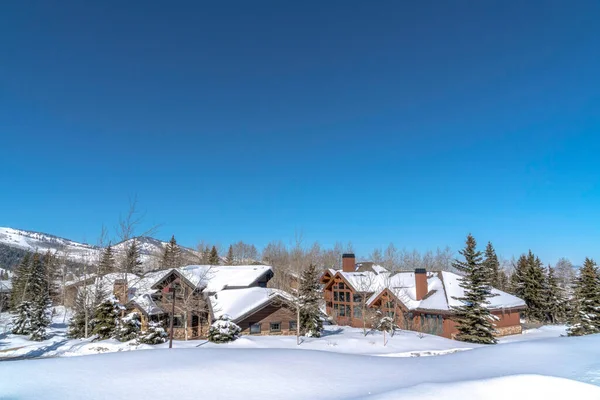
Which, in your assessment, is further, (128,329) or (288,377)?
(128,329)

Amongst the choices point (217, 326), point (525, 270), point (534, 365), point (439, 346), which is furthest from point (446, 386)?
point (525, 270)

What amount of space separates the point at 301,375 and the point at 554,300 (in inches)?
1897

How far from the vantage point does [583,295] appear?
26.2m

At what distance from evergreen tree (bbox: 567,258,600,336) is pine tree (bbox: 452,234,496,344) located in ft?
18.6

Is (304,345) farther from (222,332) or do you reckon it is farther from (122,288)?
(122,288)

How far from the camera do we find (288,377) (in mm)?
6699

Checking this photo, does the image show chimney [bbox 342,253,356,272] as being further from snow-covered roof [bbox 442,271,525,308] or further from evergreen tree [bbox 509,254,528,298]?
evergreen tree [bbox 509,254,528,298]

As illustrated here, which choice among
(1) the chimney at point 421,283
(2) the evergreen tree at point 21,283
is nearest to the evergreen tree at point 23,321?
(2) the evergreen tree at point 21,283

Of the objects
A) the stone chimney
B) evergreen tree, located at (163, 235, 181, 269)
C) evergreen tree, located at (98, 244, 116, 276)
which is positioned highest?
evergreen tree, located at (163, 235, 181, 269)

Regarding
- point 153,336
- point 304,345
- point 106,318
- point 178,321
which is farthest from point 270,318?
point 106,318

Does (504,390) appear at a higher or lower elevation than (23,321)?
higher

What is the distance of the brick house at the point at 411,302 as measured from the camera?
32.5m

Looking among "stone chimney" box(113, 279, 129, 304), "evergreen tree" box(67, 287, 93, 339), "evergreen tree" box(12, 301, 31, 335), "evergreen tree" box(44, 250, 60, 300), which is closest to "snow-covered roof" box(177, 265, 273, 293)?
"stone chimney" box(113, 279, 129, 304)

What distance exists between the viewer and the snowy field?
5.75 metres
